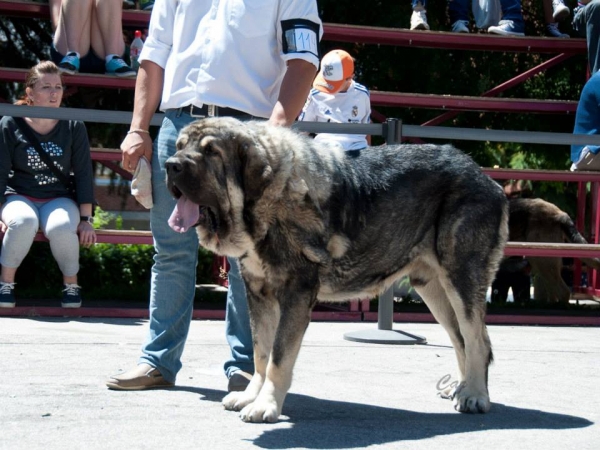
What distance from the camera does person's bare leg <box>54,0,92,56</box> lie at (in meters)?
9.33

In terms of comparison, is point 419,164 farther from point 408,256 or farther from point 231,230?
point 231,230

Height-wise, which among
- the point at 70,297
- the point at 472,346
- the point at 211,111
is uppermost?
the point at 211,111

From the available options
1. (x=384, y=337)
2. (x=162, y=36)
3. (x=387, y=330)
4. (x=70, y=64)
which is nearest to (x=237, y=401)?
(x=162, y=36)

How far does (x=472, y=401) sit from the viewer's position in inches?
187

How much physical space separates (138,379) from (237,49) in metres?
1.69

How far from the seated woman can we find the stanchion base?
2.26 m

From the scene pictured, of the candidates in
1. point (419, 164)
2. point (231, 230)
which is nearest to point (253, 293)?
point (231, 230)

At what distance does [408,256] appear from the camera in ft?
16.1

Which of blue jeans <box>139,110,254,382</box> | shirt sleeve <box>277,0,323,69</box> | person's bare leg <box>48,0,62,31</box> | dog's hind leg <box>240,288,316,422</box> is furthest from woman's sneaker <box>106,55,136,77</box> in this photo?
dog's hind leg <box>240,288,316,422</box>

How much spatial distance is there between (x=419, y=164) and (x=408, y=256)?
46 cm

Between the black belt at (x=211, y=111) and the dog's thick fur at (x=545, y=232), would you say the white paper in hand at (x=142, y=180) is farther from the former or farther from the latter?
the dog's thick fur at (x=545, y=232)

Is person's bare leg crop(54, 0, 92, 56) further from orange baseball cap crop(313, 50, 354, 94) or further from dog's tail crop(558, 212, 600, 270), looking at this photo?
dog's tail crop(558, 212, 600, 270)

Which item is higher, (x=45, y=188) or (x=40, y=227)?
(x=45, y=188)

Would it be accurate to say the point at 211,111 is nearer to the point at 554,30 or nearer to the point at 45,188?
the point at 45,188
